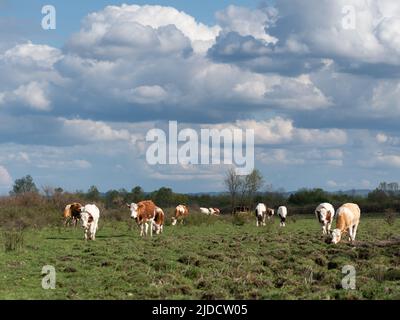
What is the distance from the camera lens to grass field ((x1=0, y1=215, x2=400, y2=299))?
14906 millimetres

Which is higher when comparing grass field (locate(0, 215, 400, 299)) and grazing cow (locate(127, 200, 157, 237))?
grazing cow (locate(127, 200, 157, 237))

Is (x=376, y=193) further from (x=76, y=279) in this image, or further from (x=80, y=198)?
(x=76, y=279)

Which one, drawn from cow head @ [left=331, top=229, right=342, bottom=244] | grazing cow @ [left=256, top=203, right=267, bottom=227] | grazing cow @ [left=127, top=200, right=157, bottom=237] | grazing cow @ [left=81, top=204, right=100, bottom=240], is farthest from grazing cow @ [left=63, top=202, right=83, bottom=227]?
cow head @ [left=331, top=229, right=342, bottom=244]

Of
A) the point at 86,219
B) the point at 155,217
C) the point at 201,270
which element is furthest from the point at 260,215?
the point at 201,270

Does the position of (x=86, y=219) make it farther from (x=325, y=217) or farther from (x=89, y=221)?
(x=325, y=217)

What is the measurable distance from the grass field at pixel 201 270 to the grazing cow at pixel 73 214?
12779mm

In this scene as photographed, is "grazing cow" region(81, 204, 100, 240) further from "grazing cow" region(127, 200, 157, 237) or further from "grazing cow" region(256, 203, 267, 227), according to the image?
"grazing cow" region(256, 203, 267, 227)

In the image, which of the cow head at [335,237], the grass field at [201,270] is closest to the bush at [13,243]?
the grass field at [201,270]

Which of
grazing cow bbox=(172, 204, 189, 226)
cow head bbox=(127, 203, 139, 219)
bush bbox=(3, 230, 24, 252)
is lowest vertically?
bush bbox=(3, 230, 24, 252)

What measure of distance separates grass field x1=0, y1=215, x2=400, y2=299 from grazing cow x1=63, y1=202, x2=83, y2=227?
12779 millimetres

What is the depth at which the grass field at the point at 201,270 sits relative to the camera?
48.9 ft

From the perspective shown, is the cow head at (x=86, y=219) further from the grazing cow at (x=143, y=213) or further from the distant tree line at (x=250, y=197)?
the distant tree line at (x=250, y=197)

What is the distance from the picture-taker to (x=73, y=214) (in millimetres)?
40906
